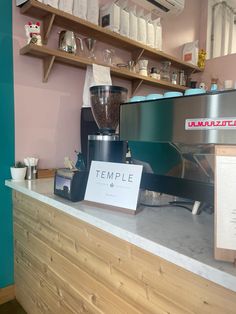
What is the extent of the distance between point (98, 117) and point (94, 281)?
746 mm

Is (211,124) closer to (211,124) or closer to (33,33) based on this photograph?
(211,124)

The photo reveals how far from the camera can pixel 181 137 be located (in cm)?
81

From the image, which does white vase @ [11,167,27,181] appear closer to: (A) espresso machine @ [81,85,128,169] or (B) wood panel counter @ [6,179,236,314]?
(B) wood panel counter @ [6,179,236,314]

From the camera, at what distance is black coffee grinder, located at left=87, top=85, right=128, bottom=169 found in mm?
1147

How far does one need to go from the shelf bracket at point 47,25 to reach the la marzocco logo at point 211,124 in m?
1.39

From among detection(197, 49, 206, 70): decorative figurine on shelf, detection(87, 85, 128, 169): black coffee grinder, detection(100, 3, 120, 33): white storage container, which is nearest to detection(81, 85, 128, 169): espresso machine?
detection(87, 85, 128, 169): black coffee grinder

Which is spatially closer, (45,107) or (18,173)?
(18,173)

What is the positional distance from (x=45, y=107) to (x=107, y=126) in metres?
0.85

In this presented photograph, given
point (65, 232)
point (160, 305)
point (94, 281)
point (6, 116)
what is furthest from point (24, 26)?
point (160, 305)

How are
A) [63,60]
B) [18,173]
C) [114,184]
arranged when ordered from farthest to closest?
1. [63,60]
2. [18,173]
3. [114,184]

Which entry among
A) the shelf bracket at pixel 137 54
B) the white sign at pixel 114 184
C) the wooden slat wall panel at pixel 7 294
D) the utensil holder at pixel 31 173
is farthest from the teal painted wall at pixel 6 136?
the shelf bracket at pixel 137 54

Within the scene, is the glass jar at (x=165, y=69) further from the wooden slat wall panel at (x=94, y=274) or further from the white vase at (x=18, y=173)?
the wooden slat wall panel at (x=94, y=274)

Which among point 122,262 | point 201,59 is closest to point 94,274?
point 122,262

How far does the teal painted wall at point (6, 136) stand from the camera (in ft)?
5.43
